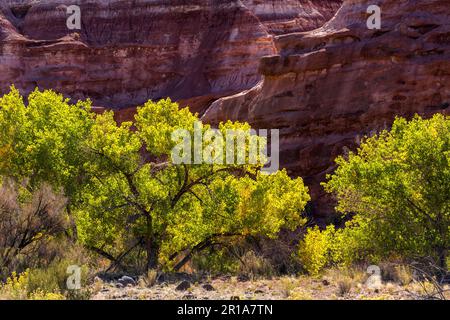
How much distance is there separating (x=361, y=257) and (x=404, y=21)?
722 inches

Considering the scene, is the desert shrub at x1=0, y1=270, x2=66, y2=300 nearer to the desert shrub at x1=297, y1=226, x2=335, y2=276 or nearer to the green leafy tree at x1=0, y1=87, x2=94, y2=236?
the green leafy tree at x1=0, y1=87, x2=94, y2=236

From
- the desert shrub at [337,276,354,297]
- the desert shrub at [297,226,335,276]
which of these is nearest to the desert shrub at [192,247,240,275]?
the desert shrub at [297,226,335,276]

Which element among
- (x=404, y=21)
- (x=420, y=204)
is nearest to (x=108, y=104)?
(x=404, y=21)

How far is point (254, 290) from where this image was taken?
14773 mm

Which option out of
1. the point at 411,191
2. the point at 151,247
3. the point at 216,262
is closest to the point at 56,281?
the point at 151,247

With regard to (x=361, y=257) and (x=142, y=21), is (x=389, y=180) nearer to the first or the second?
(x=361, y=257)

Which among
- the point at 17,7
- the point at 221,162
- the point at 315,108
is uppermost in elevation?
the point at 17,7

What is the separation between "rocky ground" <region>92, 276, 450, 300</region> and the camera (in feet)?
43.2

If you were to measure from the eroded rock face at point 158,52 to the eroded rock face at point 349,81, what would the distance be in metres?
27.6

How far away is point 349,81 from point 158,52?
3880 centimetres

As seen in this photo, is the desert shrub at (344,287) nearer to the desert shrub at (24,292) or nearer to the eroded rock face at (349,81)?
the desert shrub at (24,292)

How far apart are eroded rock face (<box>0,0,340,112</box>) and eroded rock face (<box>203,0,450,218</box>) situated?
2757 cm

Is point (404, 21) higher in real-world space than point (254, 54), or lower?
lower

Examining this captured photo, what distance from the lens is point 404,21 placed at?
3312 centimetres
